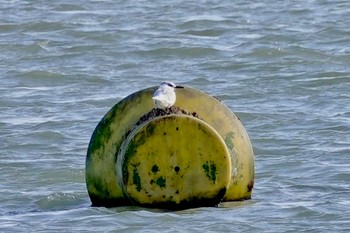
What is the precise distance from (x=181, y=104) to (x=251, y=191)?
0.70m

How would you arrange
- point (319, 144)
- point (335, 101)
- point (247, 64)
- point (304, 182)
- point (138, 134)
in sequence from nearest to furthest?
point (138, 134) → point (304, 182) → point (319, 144) → point (335, 101) → point (247, 64)

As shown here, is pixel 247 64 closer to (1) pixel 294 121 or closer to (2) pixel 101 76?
(2) pixel 101 76

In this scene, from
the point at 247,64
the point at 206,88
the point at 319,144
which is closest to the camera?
the point at 319,144

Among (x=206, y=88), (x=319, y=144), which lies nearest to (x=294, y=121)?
(x=319, y=144)

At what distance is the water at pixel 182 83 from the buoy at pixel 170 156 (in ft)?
0.34

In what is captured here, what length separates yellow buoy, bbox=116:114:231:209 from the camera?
770cm

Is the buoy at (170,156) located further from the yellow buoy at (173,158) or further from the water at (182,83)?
the water at (182,83)

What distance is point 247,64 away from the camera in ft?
47.7

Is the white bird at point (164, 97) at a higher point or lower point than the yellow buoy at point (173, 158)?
higher

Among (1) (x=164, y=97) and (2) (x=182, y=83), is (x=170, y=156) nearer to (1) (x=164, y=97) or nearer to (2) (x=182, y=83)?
(1) (x=164, y=97)

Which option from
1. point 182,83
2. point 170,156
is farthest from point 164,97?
point 182,83

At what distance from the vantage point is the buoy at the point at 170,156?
771 cm

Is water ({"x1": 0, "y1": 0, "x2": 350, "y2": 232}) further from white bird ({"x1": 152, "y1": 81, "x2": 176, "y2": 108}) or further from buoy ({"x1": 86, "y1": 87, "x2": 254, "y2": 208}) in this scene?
white bird ({"x1": 152, "y1": 81, "x2": 176, "y2": 108})

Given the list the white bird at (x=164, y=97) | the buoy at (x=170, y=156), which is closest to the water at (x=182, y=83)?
the buoy at (x=170, y=156)
